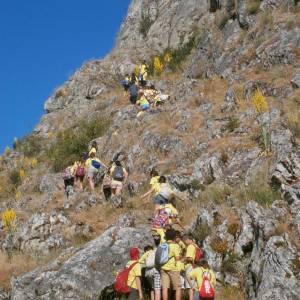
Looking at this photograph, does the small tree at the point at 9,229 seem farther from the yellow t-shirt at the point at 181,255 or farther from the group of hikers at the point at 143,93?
the group of hikers at the point at 143,93

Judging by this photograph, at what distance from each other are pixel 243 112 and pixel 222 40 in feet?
29.5

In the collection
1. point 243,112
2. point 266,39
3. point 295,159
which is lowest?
point 295,159

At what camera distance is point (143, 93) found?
25453 mm

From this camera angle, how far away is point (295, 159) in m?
12.7

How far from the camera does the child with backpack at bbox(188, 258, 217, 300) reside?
9.07 metres

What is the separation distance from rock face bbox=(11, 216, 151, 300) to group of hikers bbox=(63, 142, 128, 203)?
13.3 ft

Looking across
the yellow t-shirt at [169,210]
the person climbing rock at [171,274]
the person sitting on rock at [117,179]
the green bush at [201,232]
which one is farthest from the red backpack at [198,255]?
the person sitting on rock at [117,179]

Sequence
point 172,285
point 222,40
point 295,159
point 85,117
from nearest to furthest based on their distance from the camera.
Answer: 1. point 172,285
2. point 295,159
3. point 222,40
4. point 85,117

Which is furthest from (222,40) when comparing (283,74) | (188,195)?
(188,195)

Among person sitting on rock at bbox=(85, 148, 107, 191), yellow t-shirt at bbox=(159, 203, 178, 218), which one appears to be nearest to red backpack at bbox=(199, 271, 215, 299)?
yellow t-shirt at bbox=(159, 203, 178, 218)

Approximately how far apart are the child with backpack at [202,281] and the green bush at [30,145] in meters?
20.5

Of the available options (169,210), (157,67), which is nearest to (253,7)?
(157,67)

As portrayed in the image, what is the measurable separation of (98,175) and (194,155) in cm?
361

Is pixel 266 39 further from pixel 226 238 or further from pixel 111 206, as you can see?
pixel 226 238
